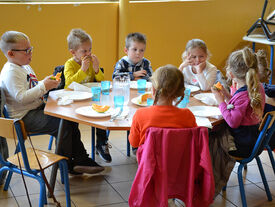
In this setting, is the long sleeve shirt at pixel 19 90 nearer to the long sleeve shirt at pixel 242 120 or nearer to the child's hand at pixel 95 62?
the child's hand at pixel 95 62

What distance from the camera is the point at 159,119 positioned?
2074mm

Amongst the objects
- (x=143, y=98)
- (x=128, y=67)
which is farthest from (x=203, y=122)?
(x=128, y=67)

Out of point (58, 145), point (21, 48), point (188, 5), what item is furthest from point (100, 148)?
point (188, 5)

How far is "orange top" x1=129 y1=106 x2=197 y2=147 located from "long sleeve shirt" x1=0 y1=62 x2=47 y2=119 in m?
0.99

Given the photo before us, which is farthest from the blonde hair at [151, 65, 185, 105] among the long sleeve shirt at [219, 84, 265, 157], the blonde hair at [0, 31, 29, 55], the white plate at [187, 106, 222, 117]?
the blonde hair at [0, 31, 29, 55]

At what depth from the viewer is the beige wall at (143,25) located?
472 centimetres

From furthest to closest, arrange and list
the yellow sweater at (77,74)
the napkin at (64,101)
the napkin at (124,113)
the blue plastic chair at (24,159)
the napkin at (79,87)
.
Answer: the yellow sweater at (77,74) → the napkin at (79,87) → the napkin at (64,101) → the napkin at (124,113) → the blue plastic chair at (24,159)


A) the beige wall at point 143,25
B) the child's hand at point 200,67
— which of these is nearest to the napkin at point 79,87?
the child's hand at point 200,67

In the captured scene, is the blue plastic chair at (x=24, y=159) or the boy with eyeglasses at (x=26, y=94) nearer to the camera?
the blue plastic chair at (x=24, y=159)

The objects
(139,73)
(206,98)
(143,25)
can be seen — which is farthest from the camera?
(143,25)

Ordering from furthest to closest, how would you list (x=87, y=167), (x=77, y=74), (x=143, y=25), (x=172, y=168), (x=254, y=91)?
(x=143, y=25) < (x=77, y=74) < (x=87, y=167) < (x=254, y=91) < (x=172, y=168)

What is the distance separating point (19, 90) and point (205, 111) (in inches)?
52.8

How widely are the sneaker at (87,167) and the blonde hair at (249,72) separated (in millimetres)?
1273

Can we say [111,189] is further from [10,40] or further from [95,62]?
[10,40]
